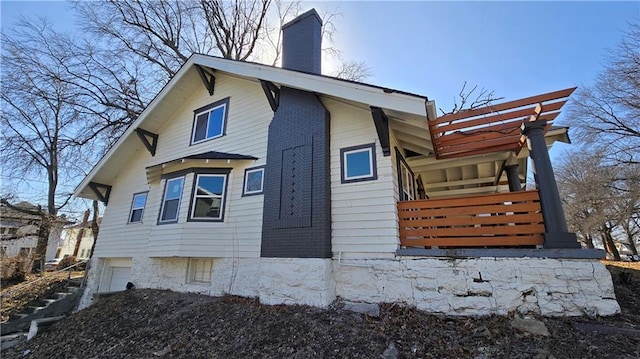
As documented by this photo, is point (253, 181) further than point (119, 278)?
No

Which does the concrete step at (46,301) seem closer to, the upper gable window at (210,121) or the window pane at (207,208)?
the window pane at (207,208)

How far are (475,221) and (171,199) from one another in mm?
7896

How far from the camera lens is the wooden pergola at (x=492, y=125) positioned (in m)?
4.71

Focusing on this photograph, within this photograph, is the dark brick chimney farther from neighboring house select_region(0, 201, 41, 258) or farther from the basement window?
neighboring house select_region(0, 201, 41, 258)

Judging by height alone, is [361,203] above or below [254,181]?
below

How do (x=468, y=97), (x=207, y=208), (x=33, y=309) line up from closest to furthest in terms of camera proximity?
1. (x=468, y=97)
2. (x=207, y=208)
3. (x=33, y=309)

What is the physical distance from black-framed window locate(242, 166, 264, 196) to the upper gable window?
6.42 ft

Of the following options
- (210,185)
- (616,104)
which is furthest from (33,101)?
(616,104)

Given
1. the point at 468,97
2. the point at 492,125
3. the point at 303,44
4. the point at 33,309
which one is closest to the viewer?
the point at 492,125

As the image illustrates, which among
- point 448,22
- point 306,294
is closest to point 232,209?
point 306,294

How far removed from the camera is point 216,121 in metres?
8.73

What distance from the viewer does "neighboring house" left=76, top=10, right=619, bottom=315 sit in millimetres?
4641

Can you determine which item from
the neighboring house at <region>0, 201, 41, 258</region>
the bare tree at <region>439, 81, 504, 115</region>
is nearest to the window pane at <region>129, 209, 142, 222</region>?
Answer: the neighboring house at <region>0, 201, 41, 258</region>

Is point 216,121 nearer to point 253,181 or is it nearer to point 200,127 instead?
point 200,127
